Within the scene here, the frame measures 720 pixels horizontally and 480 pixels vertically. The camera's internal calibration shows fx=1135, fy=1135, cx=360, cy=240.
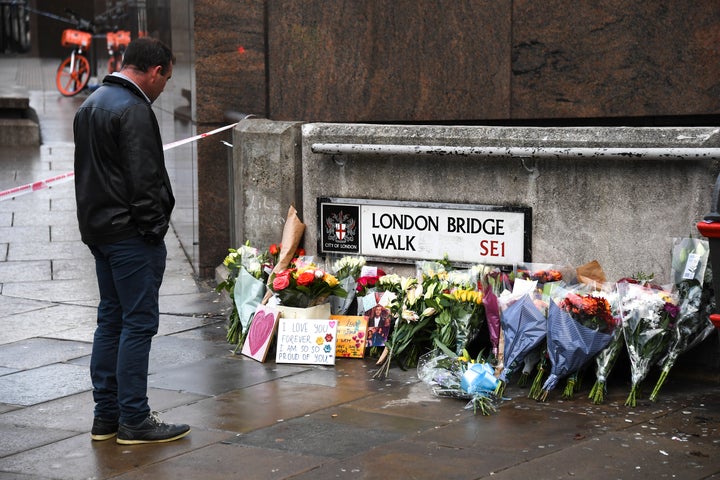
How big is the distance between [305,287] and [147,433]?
170 centimetres

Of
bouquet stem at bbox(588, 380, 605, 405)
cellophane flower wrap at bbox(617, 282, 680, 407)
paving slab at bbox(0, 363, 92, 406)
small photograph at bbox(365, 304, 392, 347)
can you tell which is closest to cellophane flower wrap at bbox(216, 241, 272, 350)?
small photograph at bbox(365, 304, 392, 347)

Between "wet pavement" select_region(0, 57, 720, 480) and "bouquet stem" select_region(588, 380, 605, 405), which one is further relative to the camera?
"bouquet stem" select_region(588, 380, 605, 405)

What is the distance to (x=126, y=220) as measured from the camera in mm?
5105

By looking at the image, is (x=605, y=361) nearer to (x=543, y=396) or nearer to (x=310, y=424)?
(x=543, y=396)

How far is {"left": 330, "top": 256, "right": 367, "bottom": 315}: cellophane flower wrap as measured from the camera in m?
6.94

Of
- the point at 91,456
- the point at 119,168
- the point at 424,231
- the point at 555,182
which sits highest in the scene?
the point at 119,168

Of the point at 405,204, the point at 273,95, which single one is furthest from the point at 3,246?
the point at 405,204

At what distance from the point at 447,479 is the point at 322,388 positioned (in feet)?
5.14

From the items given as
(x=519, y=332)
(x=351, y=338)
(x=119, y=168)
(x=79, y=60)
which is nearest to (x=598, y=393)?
(x=519, y=332)

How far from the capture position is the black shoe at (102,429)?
5270mm

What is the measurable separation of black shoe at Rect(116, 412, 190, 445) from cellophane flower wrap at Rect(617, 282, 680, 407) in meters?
2.25

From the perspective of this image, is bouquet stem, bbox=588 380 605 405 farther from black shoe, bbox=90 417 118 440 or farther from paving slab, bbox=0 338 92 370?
paving slab, bbox=0 338 92 370

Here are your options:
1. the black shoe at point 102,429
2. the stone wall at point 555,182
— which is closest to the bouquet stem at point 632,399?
the stone wall at point 555,182

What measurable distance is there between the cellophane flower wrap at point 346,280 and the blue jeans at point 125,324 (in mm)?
1824
